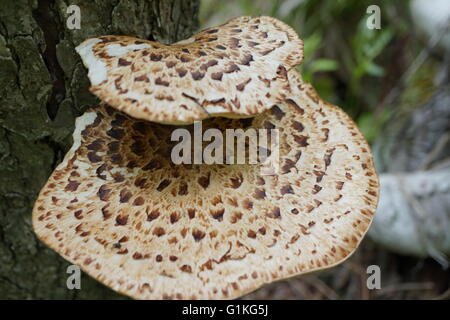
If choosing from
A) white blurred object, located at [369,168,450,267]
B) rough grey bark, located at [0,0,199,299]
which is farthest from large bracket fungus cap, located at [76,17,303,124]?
white blurred object, located at [369,168,450,267]

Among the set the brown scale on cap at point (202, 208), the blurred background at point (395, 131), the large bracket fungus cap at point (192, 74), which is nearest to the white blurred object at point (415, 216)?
the blurred background at point (395, 131)

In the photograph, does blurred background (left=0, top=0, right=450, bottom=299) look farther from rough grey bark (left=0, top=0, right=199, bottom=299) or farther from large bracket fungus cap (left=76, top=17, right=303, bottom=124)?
large bracket fungus cap (left=76, top=17, right=303, bottom=124)

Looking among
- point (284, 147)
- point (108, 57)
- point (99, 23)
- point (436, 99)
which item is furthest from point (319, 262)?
point (436, 99)

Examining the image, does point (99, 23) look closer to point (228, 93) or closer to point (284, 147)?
point (228, 93)

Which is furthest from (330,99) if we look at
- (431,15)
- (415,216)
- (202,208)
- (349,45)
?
(202,208)

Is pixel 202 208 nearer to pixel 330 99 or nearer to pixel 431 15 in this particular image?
pixel 330 99

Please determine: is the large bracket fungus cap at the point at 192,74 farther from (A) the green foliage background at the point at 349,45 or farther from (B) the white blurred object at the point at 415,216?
(A) the green foliage background at the point at 349,45
